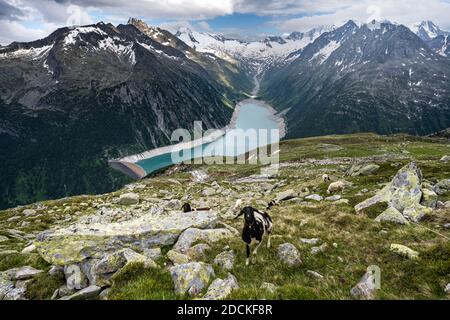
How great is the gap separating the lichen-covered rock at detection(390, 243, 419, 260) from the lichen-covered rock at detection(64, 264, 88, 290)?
12.4 m

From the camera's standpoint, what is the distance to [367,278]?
1085 centimetres

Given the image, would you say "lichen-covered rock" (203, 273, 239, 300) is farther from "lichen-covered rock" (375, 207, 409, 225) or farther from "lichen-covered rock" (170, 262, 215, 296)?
"lichen-covered rock" (375, 207, 409, 225)

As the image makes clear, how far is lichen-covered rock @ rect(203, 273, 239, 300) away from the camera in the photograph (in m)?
9.77

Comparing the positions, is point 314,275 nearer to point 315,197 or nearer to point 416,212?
point 416,212

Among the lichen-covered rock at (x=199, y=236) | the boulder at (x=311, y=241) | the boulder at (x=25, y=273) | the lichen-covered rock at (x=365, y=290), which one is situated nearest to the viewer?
the lichen-covered rock at (x=365, y=290)

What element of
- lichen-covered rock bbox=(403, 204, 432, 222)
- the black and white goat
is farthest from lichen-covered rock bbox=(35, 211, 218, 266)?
lichen-covered rock bbox=(403, 204, 432, 222)

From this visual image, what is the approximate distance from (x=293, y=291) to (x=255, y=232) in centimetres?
464

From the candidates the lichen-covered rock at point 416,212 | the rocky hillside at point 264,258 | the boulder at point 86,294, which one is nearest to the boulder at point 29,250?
the rocky hillside at point 264,258

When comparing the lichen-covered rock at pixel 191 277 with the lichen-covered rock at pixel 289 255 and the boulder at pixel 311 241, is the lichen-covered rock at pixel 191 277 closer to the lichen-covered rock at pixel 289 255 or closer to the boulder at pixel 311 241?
the lichen-covered rock at pixel 289 255

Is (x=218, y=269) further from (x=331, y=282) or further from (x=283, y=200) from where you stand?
(x=283, y=200)

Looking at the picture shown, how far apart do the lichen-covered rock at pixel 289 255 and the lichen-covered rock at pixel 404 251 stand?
3.92 m

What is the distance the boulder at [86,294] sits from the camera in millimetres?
10531
